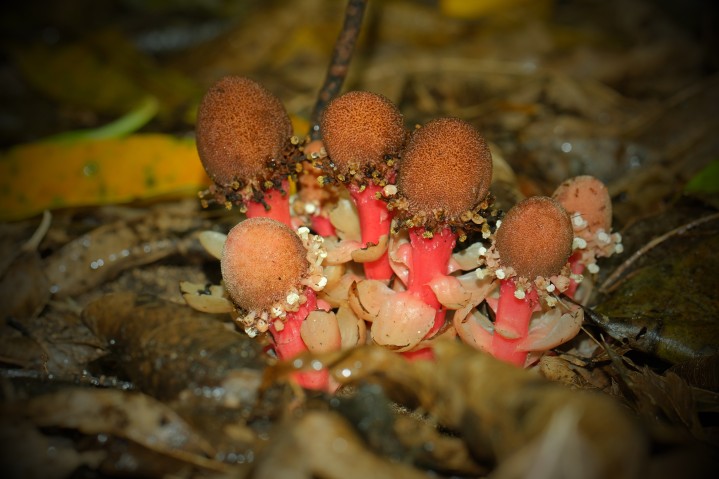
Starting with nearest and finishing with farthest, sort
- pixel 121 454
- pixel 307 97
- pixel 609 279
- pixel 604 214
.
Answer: pixel 121 454
pixel 604 214
pixel 609 279
pixel 307 97

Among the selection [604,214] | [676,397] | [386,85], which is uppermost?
[604,214]

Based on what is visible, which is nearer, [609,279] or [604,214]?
[604,214]

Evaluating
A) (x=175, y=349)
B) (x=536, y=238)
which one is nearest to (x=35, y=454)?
(x=175, y=349)

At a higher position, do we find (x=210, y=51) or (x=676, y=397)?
(x=676, y=397)

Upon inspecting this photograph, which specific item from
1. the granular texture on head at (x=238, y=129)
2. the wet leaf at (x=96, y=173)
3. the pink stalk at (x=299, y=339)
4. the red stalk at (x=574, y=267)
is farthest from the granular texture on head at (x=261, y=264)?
the wet leaf at (x=96, y=173)

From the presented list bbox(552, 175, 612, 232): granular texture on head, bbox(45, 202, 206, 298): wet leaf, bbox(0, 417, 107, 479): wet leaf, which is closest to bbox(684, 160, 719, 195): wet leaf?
bbox(552, 175, 612, 232): granular texture on head

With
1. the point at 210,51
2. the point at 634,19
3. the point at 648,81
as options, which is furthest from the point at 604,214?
the point at 210,51

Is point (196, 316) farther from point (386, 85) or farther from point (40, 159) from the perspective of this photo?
point (386, 85)
